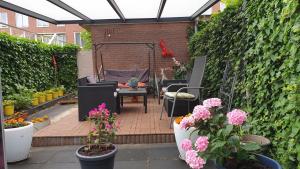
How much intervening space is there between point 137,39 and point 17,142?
6410 millimetres

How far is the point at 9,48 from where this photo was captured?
6.14 metres

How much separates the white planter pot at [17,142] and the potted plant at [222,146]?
2.06m

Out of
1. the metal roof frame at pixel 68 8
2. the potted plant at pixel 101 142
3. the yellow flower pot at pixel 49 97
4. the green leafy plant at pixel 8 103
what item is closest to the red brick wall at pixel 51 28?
the metal roof frame at pixel 68 8

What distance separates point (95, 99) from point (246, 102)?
8.25 ft

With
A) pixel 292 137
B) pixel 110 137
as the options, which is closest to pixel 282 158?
pixel 292 137

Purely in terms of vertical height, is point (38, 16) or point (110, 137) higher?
point (38, 16)

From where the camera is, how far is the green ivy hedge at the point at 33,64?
236 inches

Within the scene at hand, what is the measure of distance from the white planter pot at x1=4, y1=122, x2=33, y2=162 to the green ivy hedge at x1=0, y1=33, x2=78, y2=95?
293 cm

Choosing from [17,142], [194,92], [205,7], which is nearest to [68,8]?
[205,7]

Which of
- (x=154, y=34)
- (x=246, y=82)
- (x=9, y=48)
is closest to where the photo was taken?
(x=246, y=82)

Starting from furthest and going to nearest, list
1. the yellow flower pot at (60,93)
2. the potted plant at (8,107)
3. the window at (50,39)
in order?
the window at (50,39)
the yellow flower pot at (60,93)
the potted plant at (8,107)

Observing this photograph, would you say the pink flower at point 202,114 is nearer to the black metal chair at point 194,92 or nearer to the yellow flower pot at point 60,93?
the black metal chair at point 194,92

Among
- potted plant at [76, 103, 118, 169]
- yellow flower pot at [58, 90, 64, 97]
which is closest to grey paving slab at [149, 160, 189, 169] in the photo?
potted plant at [76, 103, 118, 169]

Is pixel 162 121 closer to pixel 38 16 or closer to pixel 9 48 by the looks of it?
pixel 9 48
